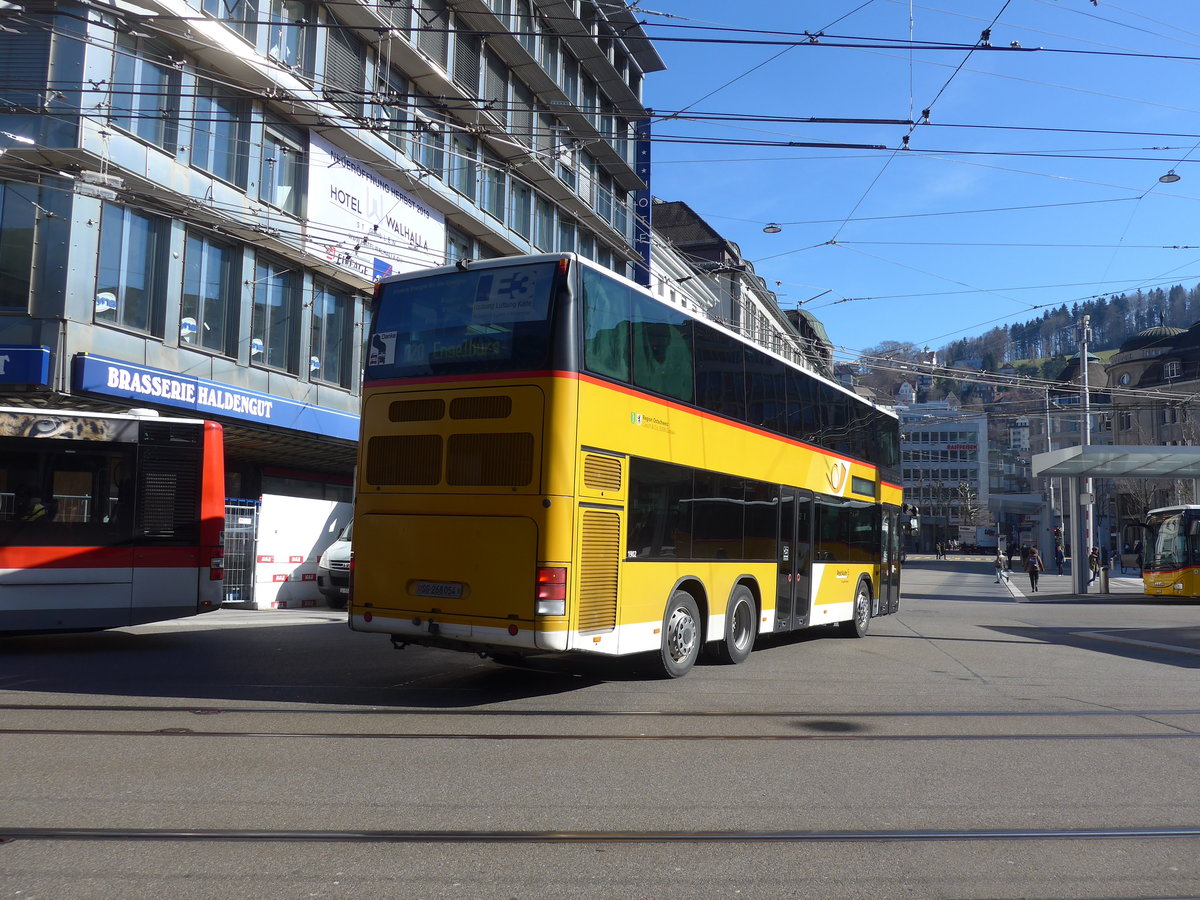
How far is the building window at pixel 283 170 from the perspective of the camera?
2158 cm

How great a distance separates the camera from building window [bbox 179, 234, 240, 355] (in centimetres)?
1997

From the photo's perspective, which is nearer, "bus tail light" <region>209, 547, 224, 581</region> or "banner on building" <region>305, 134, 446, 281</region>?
"bus tail light" <region>209, 547, 224, 581</region>

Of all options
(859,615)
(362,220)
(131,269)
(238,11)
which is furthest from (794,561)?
(238,11)

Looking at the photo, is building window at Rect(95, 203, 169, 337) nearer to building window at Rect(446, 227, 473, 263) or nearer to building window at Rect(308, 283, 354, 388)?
building window at Rect(308, 283, 354, 388)

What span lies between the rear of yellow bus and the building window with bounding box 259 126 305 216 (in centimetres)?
1335

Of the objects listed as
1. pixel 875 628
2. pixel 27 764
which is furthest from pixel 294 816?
pixel 875 628

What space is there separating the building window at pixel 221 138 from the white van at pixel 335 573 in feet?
25.7

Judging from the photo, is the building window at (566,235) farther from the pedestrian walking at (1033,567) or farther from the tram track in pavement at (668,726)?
the tram track in pavement at (668,726)

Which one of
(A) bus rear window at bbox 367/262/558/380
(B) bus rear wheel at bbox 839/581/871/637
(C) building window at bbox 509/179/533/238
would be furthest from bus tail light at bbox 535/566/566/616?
(C) building window at bbox 509/179/533/238

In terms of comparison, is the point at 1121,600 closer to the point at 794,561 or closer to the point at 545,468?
the point at 794,561

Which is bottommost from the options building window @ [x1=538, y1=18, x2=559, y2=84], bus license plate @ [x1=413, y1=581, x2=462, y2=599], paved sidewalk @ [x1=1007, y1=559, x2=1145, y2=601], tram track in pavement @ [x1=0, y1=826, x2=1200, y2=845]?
paved sidewalk @ [x1=1007, y1=559, x2=1145, y2=601]

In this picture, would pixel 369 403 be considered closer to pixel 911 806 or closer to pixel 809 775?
pixel 809 775

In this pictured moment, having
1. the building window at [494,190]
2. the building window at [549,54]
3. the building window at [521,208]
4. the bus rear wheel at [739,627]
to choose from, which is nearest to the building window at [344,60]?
the building window at [494,190]

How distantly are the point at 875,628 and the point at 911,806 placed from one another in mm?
13977
